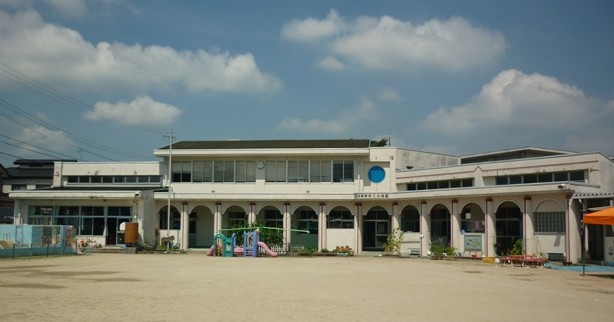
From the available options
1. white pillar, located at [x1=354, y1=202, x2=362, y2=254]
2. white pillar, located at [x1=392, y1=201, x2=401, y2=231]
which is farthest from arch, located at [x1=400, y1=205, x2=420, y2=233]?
white pillar, located at [x1=354, y1=202, x2=362, y2=254]

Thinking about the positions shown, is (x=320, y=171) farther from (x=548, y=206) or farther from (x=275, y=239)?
(x=548, y=206)

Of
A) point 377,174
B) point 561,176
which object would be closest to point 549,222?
point 561,176

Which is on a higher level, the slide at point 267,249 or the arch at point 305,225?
the arch at point 305,225

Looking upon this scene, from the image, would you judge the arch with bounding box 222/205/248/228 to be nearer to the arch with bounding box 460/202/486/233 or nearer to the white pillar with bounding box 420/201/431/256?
the white pillar with bounding box 420/201/431/256

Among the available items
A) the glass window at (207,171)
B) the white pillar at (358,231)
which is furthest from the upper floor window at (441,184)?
the glass window at (207,171)

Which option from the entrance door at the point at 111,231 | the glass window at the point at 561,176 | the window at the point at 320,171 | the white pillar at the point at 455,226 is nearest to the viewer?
the glass window at the point at 561,176

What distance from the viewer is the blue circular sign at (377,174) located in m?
44.4

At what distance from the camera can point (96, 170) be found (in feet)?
163

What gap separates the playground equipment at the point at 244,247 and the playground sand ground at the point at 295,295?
11.6 metres

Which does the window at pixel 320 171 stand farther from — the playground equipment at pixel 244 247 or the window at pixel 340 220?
the playground equipment at pixel 244 247

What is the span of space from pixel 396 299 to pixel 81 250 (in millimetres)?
31124

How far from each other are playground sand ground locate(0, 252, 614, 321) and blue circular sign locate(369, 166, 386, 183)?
58.1 feet

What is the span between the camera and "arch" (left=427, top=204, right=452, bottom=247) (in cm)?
4069

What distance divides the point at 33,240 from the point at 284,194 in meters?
17.6
